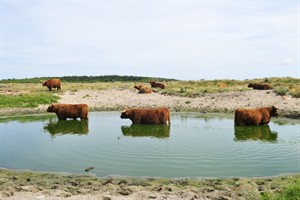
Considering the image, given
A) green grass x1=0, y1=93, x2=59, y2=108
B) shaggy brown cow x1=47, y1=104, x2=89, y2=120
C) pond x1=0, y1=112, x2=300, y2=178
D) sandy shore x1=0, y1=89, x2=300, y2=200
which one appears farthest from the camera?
green grass x1=0, y1=93, x2=59, y2=108

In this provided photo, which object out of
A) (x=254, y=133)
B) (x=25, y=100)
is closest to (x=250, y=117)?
(x=254, y=133)

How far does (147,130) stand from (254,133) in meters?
4.96

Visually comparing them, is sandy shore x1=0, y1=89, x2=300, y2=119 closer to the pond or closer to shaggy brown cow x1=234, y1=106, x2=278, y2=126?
shaggy brown cow x1=234, y1=106, x2=278, y2=126

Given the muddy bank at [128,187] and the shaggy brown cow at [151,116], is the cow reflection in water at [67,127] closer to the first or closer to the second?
the shaggy brown cow at [151,116]

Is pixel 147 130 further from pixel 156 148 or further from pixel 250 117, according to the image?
pixel 250 117

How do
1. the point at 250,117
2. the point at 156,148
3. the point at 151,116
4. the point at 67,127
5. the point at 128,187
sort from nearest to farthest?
the point at 128,187 < the point at 156,148 < the point at 250,117 < the point at 67,127 < the point at 151,116

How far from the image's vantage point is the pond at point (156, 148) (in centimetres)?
1127

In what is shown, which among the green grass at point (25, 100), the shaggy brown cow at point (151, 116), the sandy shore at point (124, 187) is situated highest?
the green grass at point (25, 100)

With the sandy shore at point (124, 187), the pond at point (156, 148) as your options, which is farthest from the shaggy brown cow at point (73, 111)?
the sandy shore at point (124, 187)

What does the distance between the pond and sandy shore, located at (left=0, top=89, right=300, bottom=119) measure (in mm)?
5127

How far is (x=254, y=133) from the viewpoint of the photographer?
1716cm

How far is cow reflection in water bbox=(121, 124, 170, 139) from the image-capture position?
16875 mm

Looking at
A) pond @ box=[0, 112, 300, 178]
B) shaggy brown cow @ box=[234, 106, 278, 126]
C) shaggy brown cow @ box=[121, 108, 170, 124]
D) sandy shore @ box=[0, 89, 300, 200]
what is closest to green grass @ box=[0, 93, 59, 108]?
pond @ box=[0, 112, 300, 178]

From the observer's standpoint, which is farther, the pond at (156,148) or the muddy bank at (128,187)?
the pond at (156,148)
